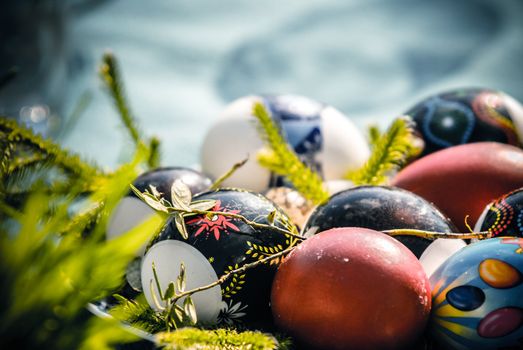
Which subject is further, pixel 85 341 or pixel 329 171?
pixel 329 171

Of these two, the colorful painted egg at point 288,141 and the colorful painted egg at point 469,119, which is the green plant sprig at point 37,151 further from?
the colorful painted egg at point 469,119

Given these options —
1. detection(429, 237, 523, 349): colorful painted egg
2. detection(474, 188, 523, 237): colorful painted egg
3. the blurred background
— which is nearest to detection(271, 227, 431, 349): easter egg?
detection(429, 237, 523, 349): colorful painted egg

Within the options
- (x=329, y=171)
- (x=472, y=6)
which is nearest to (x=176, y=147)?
(x=329, y=171)

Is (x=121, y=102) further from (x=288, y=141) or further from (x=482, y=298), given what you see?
(x=482, y=298)

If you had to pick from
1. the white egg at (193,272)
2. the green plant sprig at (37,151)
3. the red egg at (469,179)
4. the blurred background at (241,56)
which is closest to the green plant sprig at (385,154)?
the red egg at (469,179)

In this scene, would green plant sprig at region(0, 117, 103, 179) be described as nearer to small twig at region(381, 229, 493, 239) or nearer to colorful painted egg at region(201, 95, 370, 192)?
colorful painted egg at region(201, 95, 370, 192)

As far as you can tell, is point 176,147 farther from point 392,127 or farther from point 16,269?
point 16,269
